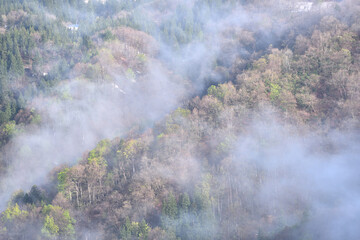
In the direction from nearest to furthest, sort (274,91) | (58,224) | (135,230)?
(135,230)
(58,224)
(274,91)

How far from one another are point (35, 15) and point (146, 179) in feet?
162

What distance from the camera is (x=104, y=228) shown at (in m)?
35.5

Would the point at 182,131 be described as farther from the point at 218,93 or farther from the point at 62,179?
the point at 62,179

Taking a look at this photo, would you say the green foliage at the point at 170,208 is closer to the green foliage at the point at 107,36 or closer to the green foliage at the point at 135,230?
the green foliage at the point at 135,230

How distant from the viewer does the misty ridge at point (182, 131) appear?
117 feet

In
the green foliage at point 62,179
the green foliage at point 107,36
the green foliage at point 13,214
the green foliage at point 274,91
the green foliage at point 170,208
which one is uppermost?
the green foliage at point 274,91

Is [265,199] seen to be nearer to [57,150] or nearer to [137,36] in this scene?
[57,150]

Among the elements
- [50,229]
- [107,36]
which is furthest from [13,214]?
[107,36]

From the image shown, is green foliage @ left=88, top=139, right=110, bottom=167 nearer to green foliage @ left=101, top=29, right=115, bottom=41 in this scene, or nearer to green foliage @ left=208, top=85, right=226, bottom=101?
green foliage @ left=208, top=85, right=226, bottom=101

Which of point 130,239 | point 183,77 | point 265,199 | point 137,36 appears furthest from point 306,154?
point 137,36

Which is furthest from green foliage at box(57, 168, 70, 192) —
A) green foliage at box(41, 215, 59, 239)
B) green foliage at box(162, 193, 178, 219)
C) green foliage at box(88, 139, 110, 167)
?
green foliage at box(162, 193, 178, 219)

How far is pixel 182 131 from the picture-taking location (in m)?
42.9

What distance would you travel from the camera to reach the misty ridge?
35.6m

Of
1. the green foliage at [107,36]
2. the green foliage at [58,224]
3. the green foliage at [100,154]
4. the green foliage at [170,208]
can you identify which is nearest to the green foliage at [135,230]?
the green foliage at [170,208]
